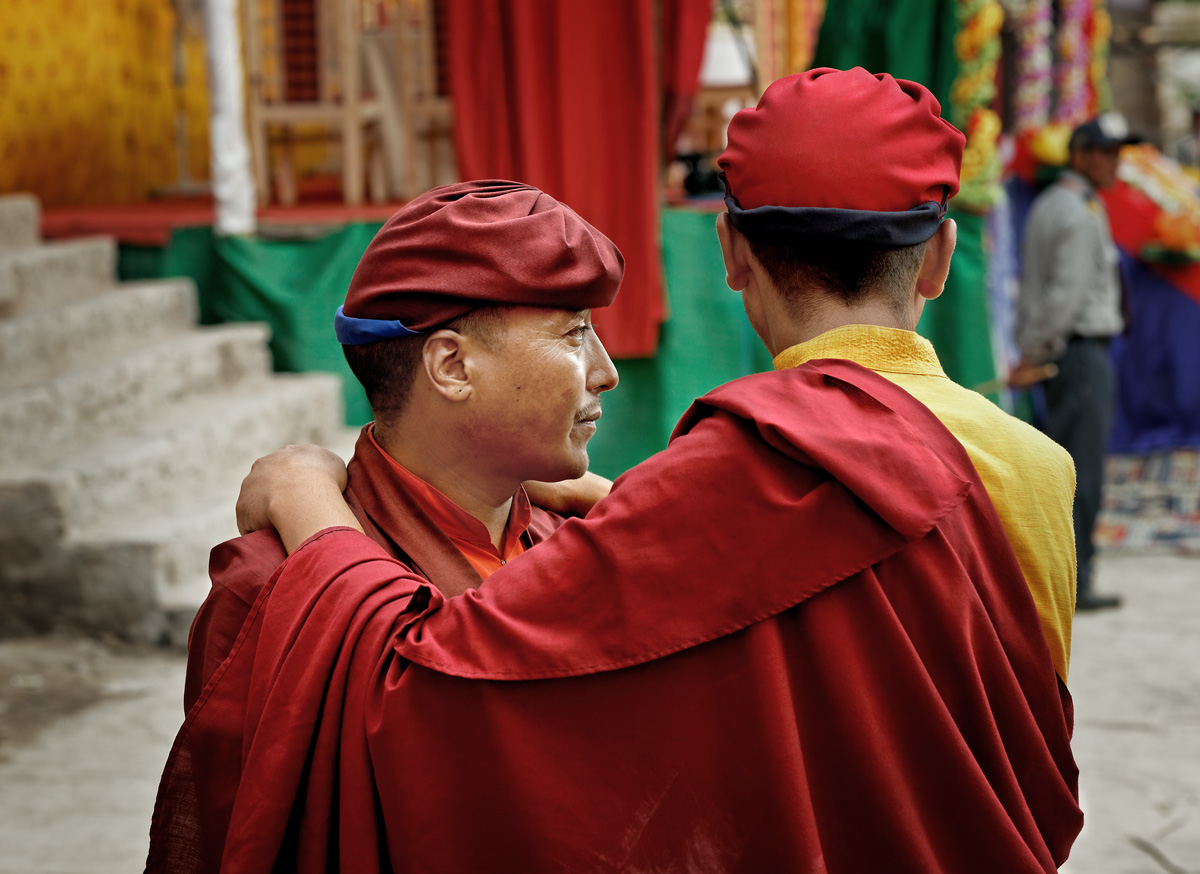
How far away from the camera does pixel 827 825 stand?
1197 mm

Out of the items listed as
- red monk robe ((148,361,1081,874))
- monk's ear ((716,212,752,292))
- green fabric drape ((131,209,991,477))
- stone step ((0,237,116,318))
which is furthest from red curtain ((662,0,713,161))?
red monk robe ((148,361,1081,874))

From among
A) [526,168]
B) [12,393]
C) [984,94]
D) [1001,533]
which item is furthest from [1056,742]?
[984,94]

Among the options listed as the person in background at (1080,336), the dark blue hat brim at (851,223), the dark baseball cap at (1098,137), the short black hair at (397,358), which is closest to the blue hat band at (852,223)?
the dark blue hat brim at (851,223)

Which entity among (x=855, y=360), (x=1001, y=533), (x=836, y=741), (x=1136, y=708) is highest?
(x=855, y=360)

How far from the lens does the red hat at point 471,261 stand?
1.43 m

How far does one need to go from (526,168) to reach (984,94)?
2.23 meters

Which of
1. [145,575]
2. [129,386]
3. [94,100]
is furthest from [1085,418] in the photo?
[94,100]

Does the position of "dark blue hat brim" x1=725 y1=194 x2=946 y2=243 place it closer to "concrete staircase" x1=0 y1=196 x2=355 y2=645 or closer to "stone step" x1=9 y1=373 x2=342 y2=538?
"concrete staircase" x1=0 y1=196 x2=355 y2=645

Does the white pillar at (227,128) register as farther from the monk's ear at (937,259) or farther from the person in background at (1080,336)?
the monk's ear at (937,259)

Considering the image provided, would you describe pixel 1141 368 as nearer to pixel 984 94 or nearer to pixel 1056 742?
pixel 984 94

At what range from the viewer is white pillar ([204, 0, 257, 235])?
5.77 m

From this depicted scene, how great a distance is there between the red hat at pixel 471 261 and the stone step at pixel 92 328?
374 centimetres

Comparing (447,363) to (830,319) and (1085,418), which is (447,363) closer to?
(830,319)

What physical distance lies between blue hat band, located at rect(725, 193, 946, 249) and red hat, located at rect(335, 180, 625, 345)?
249 millimetres
